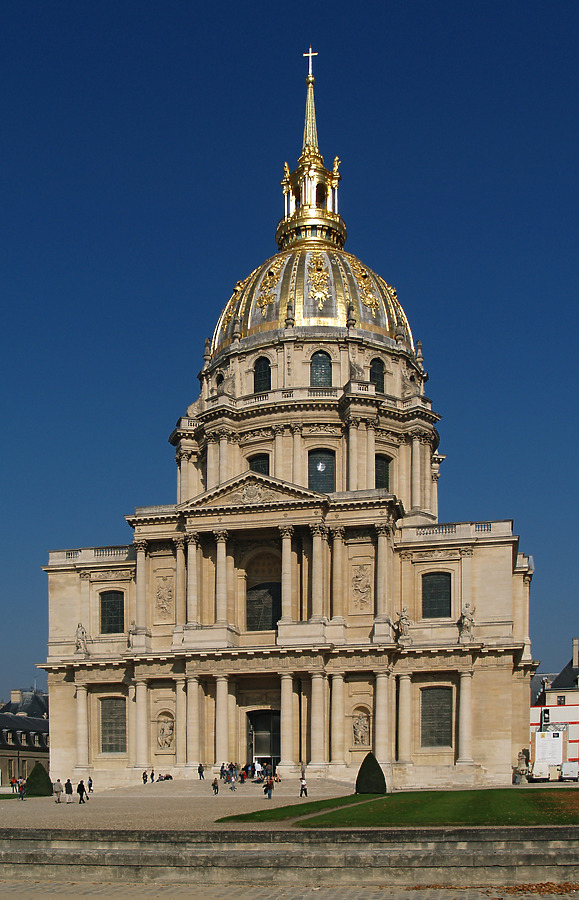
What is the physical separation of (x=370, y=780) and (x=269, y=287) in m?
41.0

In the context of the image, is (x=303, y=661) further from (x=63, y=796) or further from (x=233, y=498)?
(x=63, y=796)

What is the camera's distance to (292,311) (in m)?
77.6

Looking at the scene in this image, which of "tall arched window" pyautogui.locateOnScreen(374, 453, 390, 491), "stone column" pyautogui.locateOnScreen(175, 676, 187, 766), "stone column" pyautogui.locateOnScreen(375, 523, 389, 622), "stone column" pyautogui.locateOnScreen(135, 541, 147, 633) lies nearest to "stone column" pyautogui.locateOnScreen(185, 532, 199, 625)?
"stone column" pyautogui.locateOnScreen(135, 541, 147, 633)

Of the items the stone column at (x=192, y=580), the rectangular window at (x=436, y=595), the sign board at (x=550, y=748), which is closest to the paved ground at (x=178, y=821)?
the stone column at (x=192, y=580)

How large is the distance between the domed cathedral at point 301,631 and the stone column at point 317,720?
4.2 inches

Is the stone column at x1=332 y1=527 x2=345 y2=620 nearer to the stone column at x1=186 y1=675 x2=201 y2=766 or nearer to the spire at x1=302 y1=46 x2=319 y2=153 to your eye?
the stone column at x1=186 y1=675 x2=201 y2=766

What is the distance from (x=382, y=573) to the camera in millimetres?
60188

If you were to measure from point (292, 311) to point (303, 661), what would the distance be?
2802 centimetres

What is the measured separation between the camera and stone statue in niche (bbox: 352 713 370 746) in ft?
194

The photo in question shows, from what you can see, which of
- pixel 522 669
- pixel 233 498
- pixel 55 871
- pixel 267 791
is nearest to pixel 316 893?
pixel 55 871

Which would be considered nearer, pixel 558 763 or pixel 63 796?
pixel 63 796

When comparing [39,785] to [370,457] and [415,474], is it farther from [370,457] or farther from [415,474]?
[415,474]

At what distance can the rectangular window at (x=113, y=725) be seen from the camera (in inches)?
2544

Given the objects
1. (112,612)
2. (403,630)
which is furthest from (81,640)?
(403,630)
